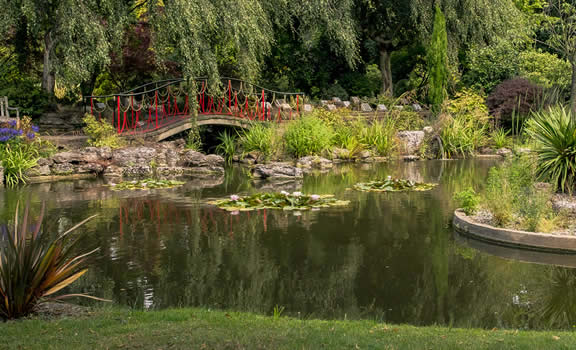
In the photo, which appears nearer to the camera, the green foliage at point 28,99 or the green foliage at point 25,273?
the green foliage at point 25,273

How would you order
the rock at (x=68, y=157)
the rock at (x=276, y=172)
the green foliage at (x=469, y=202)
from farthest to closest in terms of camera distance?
the rock at (x=68, y=157) → the rock at (x=276, y=172) → the green foliage at (x=469, y=202)

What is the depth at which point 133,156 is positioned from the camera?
18781 millimetres

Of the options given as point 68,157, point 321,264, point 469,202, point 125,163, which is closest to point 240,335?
point 321,264

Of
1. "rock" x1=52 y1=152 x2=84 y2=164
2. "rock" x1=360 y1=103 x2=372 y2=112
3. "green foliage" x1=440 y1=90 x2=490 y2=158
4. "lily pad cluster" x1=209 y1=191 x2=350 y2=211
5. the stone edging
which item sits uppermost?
"rock" x1=360 y1=103 x2=372 y2=112

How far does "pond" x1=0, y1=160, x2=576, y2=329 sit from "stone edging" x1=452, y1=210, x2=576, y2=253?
0.27 m

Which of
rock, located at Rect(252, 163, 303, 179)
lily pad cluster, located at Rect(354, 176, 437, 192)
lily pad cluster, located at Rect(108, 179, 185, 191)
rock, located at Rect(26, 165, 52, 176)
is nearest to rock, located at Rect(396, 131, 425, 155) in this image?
rock, located at Rect(252, 163, 303, 179)

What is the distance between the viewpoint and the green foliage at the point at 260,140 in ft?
68.5

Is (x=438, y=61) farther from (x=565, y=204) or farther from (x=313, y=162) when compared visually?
(x=565, y=204)

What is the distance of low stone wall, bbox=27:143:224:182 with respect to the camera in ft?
57.4

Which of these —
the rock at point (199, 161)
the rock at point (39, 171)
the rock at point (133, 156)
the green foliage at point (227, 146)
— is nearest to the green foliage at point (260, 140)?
the green foliage at point (227, 146)

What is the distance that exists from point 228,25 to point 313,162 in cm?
514

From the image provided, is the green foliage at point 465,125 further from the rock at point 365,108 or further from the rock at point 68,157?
the rock at point 68,157

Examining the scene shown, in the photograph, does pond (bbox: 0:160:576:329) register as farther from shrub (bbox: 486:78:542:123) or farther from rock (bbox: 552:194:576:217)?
shrub (bbox: 486:78:542:123)

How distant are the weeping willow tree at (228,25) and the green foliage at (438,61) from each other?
334cm
